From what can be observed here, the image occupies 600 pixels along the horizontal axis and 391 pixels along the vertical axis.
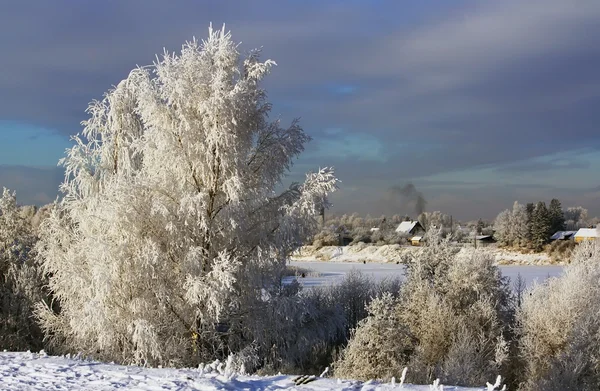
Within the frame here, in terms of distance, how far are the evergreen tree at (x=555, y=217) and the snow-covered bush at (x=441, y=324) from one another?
5420cm

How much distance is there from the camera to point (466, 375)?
17750mm

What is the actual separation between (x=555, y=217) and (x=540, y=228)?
4.39 meters

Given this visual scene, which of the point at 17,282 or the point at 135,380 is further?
the point at 17,282

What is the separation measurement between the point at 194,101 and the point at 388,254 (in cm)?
5953

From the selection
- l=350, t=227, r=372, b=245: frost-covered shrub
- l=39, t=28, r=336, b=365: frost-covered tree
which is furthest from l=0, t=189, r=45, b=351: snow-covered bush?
l=350, t=227, r=372, b=245: frost-covered shrub

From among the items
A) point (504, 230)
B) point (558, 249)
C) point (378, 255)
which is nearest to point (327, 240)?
point (378, 255)

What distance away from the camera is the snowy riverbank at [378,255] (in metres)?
65.5

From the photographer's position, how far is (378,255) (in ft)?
246

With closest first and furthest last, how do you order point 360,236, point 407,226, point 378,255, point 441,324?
point 441,324
point 378,255
point 360,236
point 407,226

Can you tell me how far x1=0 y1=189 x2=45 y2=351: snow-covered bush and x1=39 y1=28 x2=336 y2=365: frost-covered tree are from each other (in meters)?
5.77

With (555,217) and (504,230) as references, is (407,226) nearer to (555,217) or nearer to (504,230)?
(504,230)

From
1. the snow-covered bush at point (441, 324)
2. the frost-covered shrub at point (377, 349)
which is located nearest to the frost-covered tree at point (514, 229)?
the snow-covered bush at point (441, 324)

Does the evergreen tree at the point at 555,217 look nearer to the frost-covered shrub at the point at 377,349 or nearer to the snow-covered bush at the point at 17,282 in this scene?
the frost-covered shrub at the point at 377,349

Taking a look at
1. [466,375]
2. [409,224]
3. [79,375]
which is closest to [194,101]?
[79,375]
